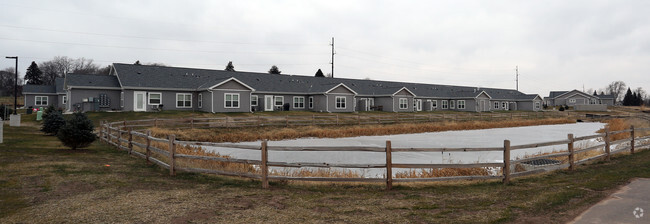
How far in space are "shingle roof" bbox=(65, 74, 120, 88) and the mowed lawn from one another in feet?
101

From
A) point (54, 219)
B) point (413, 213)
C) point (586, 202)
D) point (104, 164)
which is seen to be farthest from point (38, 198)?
point (586, 202)

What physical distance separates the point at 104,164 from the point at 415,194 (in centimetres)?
1039

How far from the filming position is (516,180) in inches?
420

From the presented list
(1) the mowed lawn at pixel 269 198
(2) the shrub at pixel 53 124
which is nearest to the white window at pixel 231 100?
(2) the shrub at pixel 53 124

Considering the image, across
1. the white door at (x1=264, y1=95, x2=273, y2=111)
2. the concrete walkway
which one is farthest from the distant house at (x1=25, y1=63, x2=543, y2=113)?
the concrete walkway

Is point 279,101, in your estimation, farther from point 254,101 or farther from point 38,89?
point 38,89

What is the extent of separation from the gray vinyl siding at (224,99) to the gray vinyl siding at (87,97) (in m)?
10.6

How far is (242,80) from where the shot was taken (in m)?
48.9

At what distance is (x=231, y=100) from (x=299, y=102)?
11684 millimetres

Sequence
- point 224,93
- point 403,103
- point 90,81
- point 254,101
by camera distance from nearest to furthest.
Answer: point 90,81 < point 224,93 < point 254,101 < point 403,103

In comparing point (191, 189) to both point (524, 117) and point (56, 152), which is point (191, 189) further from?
point (524, 117)

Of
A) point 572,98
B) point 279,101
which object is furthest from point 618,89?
point 279,101

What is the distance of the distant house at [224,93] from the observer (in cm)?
3922

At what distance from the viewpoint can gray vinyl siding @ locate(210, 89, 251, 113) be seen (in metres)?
40.1
